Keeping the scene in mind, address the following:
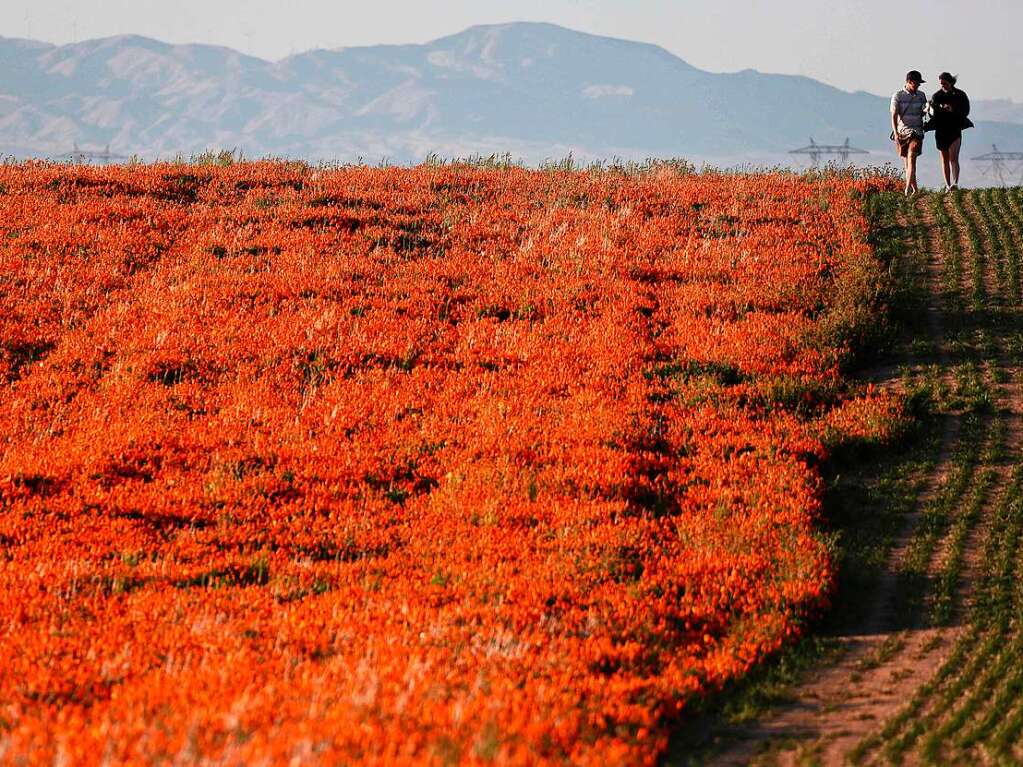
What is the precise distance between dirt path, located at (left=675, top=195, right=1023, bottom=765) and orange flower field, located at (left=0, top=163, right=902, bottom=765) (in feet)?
1.72

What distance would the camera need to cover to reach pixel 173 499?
10633 mm

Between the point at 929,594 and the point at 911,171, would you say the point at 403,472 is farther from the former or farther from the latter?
the point at 911,171

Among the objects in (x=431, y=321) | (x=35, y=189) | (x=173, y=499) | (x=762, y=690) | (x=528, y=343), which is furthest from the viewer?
(x=35, y=189)

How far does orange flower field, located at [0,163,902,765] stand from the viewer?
6.52 metres

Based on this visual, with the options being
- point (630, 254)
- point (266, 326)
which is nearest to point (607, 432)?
point (266, 326)

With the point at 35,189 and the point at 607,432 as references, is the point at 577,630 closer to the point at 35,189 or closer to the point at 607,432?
the point at 607,432

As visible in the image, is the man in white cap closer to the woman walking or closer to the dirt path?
the woman walking

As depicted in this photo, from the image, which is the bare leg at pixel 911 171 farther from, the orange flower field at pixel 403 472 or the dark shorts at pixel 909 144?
the orange flower field at pixel 403 472

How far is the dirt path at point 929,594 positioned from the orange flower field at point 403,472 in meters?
0.52

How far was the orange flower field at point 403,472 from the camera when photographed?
257 inches

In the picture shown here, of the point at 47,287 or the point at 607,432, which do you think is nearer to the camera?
the point at 607,432

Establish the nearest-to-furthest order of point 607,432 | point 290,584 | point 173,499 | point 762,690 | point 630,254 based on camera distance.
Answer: point 762,690, point 290,584, point 173,499, point 607,432, point 630,254

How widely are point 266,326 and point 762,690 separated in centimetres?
1071

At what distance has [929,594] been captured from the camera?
9.26 metres
